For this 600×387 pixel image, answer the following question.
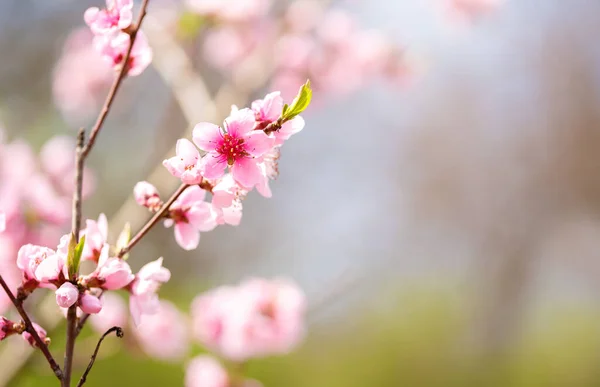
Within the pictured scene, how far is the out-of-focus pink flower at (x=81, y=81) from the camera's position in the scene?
7.77 feet

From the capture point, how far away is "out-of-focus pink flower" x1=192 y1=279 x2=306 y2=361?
56.9 inches

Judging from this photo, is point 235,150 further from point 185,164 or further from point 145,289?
point 145,289

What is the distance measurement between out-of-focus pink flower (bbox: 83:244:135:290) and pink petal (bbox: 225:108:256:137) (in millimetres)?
171

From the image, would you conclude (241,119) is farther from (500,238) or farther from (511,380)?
(500,238)

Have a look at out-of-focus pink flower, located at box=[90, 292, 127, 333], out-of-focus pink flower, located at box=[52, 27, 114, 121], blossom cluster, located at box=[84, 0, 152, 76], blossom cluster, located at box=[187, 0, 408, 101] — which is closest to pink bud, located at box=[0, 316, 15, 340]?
blossom cluster, located at box=[84, 0, 152, 76]


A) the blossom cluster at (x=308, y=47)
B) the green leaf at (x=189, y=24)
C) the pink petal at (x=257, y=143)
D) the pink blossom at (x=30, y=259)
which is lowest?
the pink blossom at (x=30, y=259)

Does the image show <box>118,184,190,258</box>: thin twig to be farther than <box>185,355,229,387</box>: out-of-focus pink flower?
No

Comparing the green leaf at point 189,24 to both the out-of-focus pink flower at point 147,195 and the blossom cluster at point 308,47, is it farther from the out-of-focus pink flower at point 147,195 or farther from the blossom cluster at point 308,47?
the out-of-focus pink flower at point 147,195

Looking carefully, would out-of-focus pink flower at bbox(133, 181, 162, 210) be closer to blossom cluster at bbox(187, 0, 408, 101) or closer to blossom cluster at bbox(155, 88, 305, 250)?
blossom cluster at bbox(155, 88, 305, 250)

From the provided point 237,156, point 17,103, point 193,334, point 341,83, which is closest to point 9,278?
point 193,334

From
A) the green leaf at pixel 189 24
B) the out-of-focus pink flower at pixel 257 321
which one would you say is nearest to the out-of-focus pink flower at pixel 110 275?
the out-of-focus pink flower at pixel 257 321

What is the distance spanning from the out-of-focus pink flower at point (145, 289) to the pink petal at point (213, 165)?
13 cm

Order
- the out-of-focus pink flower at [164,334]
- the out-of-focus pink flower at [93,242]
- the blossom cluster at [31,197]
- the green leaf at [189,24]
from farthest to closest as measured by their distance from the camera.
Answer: the green leaf at [189,24] → the out-of-focus pink flower at [164,334] → the blossom cluster at [31,197] → the out-of-focus pink flower at [93,242]

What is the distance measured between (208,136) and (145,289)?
183 mm
